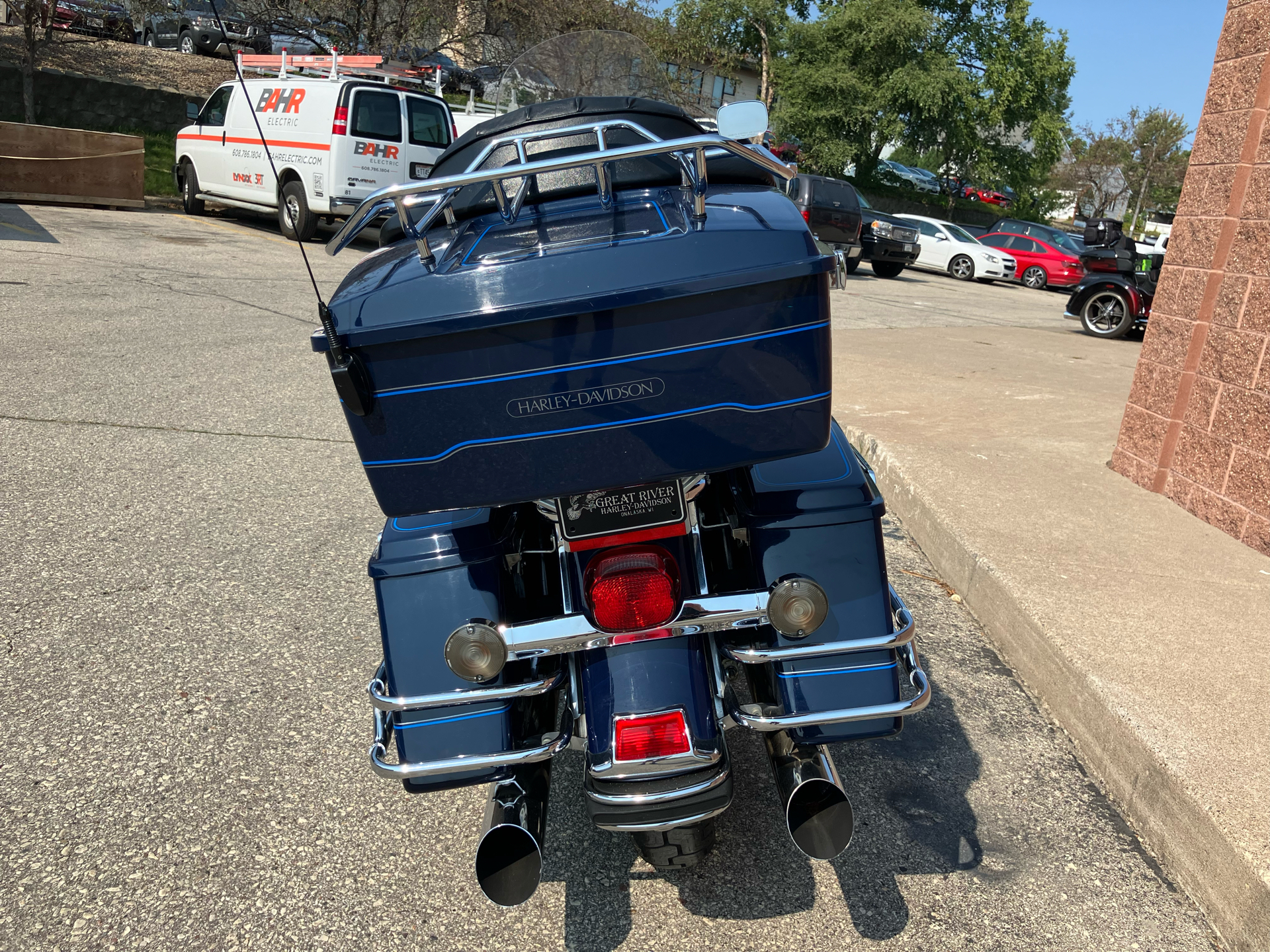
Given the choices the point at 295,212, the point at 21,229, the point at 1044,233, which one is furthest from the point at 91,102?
the point at 1044,233

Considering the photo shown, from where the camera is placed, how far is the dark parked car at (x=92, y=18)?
2242cm

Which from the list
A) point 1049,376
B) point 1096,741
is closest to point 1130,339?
point 1049,376

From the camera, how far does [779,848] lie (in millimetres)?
2695

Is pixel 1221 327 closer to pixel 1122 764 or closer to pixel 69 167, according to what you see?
pixel 1122 764

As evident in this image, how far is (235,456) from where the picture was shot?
18.5 ft

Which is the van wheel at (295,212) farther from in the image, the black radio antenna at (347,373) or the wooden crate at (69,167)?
the black radio antenna at (347,373)

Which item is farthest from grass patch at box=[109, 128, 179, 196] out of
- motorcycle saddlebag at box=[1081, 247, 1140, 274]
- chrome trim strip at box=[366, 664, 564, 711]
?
chrome trim strip at box=[366, 664, 564, 711]

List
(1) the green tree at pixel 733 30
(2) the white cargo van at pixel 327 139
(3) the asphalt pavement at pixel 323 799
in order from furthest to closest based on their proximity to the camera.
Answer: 1. (1) the green tree at pixel 733 30
2. (2) the white cargo van at pixel 327 139
3. (3) the asphalt pavement at pixel 323 799

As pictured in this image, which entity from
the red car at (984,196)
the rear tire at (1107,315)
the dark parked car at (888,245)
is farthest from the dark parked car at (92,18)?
the red car at (984,196)

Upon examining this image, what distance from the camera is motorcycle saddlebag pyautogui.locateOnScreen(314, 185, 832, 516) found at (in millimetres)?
1919

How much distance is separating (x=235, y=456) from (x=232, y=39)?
1865cm

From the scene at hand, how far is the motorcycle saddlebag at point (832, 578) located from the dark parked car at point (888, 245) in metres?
18.3

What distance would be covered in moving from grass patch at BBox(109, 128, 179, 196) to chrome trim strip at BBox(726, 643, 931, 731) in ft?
64.7

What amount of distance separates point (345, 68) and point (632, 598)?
566 inches
